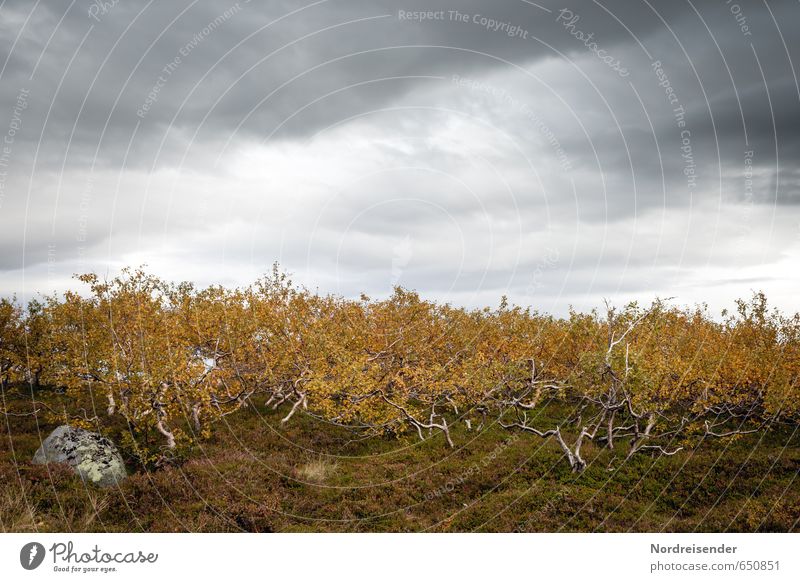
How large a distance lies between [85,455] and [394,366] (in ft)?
79.8

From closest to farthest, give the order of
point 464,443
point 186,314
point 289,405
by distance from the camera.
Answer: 1. point 464,443
2. point 186,314
3. point 289,405

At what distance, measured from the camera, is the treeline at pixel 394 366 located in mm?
29156

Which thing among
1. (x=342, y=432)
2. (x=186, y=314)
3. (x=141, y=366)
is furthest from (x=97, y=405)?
(x=342, y=432)

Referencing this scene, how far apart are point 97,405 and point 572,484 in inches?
1417

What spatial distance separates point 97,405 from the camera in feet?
131

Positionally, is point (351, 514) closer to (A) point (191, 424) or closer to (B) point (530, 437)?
(B) point (530, 437)
